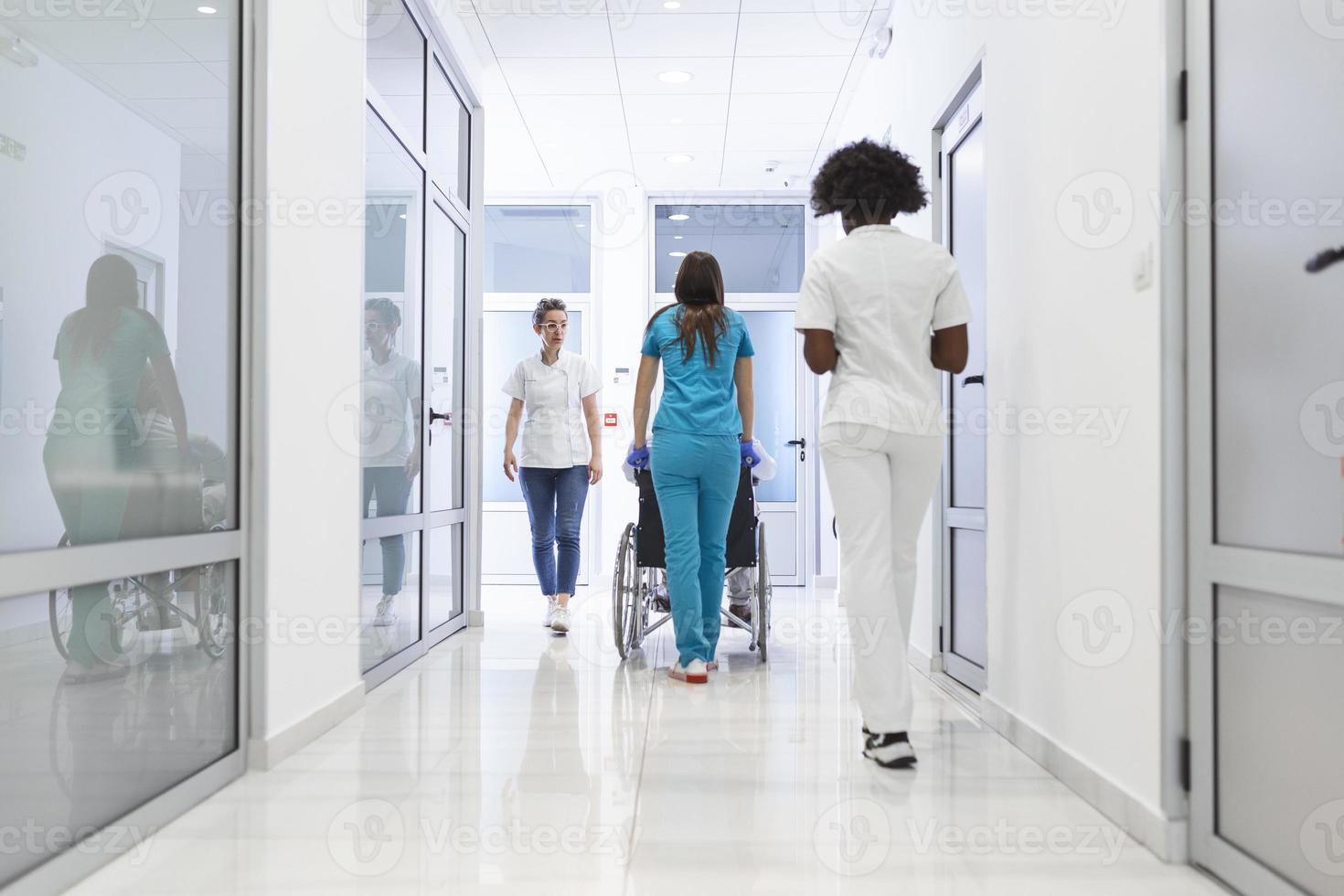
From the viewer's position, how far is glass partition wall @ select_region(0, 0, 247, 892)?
1579 millimetres

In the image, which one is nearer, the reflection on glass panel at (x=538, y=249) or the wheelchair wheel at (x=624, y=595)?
the wheelchair wheel at (x=624, y=595)

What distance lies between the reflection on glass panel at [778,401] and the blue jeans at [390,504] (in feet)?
11.9

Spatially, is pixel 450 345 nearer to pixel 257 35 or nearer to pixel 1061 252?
pixel 257 35

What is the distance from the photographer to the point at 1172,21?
1.81 meters

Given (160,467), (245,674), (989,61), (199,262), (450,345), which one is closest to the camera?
(160,467)

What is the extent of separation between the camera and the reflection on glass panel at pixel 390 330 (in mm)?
3375

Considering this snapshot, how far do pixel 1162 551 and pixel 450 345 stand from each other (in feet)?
11.2

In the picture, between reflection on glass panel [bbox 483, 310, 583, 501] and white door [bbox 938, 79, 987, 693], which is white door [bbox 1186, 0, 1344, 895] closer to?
white door [bbox 938, 79, 987, 693]

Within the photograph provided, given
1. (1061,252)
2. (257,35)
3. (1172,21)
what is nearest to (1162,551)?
(1061,252)

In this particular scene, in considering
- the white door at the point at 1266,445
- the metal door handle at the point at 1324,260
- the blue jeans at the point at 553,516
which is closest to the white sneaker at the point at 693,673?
the blue jeans at the point at 553,516

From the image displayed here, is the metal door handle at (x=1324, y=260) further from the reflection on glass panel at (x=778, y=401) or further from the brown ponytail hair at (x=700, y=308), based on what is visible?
the reflection on glass panel at (x=778, y=401)

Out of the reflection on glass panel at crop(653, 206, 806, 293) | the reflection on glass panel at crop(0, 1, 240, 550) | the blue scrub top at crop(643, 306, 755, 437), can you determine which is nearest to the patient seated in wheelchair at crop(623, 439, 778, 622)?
the blue scrub top at crop(643, 306, 755, 437)

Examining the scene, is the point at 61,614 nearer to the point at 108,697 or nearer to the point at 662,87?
the point at 108,697

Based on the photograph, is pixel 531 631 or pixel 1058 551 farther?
pixel 531 631
